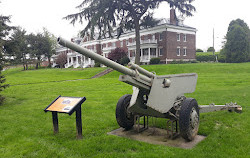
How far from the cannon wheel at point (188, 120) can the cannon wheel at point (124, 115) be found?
4.57 feet

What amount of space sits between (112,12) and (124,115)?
76.1 feet

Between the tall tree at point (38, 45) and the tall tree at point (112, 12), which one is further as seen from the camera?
the tall tree at point (38, 45)

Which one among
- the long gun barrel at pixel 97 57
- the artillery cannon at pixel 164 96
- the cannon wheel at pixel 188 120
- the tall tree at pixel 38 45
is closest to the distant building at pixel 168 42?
the tall tree at pixel 38 45

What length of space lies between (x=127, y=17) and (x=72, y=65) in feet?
115

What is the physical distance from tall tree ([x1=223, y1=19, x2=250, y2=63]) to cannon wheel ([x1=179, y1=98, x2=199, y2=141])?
1333 inches

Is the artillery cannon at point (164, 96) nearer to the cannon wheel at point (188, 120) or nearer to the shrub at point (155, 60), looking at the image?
the cannon wheel at point (188, 120)

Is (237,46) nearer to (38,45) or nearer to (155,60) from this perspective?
(155,60)

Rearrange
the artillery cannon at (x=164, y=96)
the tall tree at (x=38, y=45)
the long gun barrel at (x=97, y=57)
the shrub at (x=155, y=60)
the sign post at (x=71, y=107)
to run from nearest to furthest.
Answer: the long gun barrel at (x=97, y=57) → the artillery cannon at (x=164, y=96) → the sign post at (x=71, y=107) → the shrub at (x=155, y=60) → the tall tree at (x=38, y=45)

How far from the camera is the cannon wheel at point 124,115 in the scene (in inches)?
202

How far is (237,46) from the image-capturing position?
34.4m

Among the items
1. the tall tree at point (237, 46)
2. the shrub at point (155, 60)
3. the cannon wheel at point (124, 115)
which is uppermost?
the tall tree at point (237, 46)

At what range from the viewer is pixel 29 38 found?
57719 millimetres

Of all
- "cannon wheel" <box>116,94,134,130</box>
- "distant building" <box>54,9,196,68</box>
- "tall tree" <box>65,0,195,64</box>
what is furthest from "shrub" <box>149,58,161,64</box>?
"cannon wheel" <box>116,94,134,130</box>

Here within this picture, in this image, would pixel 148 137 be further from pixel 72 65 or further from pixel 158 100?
pixel 72 65
